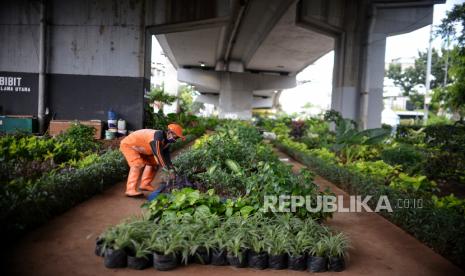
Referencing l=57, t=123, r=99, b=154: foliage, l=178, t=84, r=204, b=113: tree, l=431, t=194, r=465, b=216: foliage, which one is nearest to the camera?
l=431, t=194, r=465, b=216: foliage

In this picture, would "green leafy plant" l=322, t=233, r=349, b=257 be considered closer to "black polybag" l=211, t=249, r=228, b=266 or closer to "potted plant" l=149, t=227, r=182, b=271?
"black polybag" l=211, t=249, r=228, b=266

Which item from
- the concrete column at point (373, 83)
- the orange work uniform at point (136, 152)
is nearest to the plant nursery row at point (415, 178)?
the orange work uniform at point (136, 152)

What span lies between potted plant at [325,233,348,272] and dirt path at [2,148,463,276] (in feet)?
0.30

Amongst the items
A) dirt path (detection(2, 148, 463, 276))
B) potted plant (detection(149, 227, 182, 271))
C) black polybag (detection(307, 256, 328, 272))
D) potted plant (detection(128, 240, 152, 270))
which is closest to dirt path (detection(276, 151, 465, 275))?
dirt path (detection(2, 148, 463, 276))

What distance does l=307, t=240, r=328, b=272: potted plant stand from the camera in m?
3.72

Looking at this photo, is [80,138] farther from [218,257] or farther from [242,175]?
[218,257]

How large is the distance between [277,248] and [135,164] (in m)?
3.33

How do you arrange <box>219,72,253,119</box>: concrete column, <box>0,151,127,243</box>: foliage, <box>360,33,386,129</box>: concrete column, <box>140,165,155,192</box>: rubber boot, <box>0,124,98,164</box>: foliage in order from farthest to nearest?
<box>219,72,253,119</box>: concrete column, <box>360,33,386,129</box>: concrete column, <box>0,124,98,164</box>: foliage, <box>140,165,155,192</box>: rubber boot, <box>0,151,127,243</box>: foliage

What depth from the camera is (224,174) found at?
626 cm

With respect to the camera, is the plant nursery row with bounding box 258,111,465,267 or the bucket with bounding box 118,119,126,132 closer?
the plant nursery row with bounding box 258,111,465,267

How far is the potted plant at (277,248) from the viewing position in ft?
12.2

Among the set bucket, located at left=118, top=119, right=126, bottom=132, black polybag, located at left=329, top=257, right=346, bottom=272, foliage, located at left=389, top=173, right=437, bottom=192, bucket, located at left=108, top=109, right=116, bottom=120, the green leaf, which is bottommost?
black polybag, located at left=329, top=257, right=346, bottom=272

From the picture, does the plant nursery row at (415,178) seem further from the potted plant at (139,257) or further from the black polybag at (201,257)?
the potted plant at (139,257)

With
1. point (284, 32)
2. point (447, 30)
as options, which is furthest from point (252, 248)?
point (284, 32)
